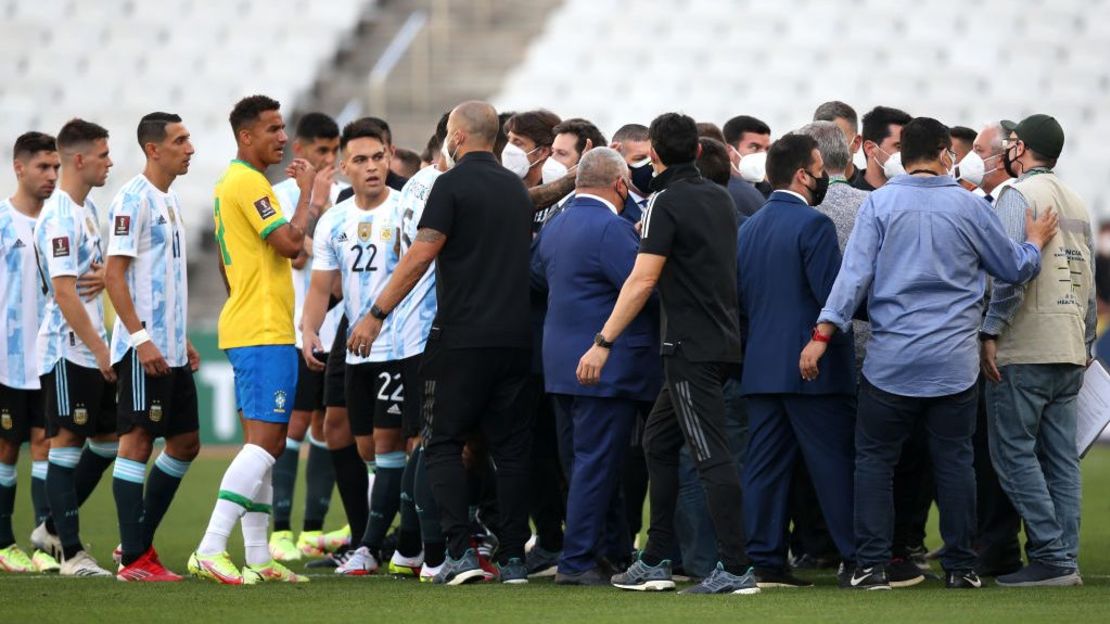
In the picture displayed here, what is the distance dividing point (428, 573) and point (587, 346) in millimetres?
1468

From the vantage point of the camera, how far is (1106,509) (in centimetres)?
1279

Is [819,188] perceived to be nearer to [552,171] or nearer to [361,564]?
[552,171]

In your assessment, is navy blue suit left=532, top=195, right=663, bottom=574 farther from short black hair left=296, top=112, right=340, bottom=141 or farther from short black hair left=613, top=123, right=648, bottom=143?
short black hair left=296, top=112, right=340, bottom=141

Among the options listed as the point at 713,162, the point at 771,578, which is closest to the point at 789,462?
the point at 771,578

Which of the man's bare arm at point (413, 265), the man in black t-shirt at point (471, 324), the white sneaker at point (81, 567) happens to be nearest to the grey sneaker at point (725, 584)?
the man in black t-shirt at point (471, 324)

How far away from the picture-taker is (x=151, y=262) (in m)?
8.59

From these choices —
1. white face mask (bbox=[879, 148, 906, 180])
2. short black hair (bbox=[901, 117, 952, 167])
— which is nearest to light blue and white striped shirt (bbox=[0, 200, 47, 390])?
white face mask (bbox=[879, 148, 906, 180])

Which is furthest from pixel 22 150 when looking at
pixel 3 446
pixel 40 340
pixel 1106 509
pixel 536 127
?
pixel 1106 509

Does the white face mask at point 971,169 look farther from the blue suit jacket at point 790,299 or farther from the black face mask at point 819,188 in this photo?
the blue suit jacket at point 790,299

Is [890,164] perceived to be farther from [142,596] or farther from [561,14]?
[561,14]

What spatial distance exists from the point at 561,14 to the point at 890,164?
53.0 ft

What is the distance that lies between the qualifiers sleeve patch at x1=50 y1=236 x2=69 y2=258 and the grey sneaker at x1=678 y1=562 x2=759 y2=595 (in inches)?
158

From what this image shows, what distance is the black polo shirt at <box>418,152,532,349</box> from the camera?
8.13m

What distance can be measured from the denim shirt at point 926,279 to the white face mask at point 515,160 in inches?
84.9
